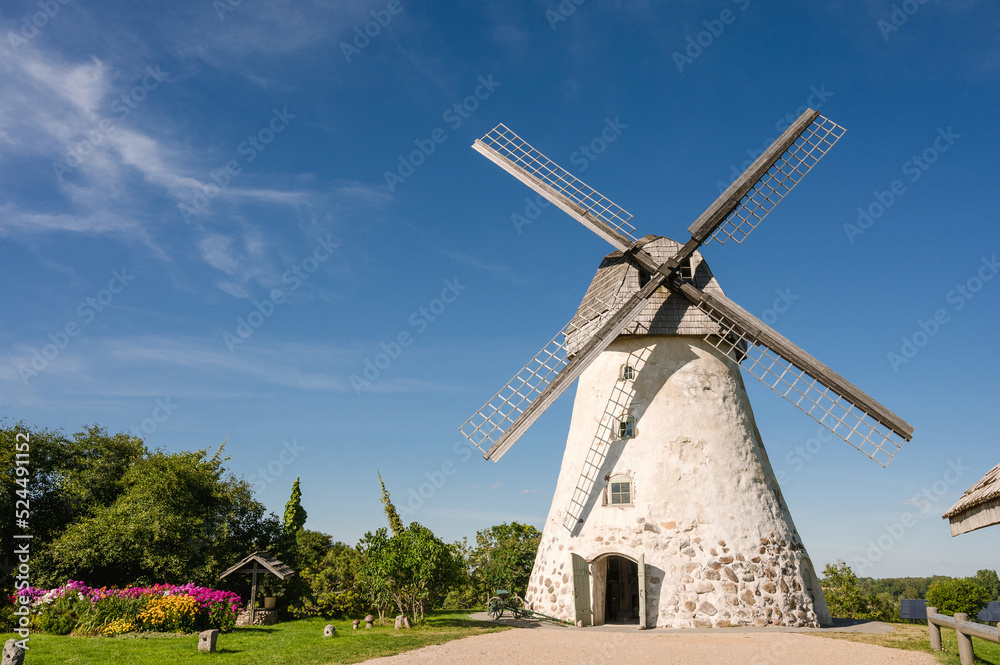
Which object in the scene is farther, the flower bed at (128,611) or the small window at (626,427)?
the small window at (626,427)

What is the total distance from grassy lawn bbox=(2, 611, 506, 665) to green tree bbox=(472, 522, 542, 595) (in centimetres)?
324

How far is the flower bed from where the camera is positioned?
43.8 ft

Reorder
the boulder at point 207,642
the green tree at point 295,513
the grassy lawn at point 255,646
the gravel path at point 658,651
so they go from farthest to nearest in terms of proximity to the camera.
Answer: the green tree at point 295,513 < the boulder at point 207,642 < the grassy lawn at point 255,646 < the gravel path at point 658,651

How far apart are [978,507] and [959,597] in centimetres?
2047

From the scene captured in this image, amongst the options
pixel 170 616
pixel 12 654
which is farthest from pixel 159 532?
pixel 12 654

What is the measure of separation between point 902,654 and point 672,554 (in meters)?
4.74

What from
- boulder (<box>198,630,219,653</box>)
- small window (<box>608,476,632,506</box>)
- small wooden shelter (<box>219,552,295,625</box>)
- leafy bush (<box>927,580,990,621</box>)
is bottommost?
leafy bush (<box>927,580,990,621</box>)

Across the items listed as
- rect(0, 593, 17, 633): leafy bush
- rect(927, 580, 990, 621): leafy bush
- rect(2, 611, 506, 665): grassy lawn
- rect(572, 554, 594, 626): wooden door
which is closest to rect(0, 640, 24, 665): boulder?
rect(2, 611, 506, 665): grassy lawn

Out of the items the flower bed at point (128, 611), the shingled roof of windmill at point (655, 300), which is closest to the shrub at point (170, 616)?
the flower bed at point (128, 611)

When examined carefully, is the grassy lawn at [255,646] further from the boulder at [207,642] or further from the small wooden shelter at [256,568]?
the small wooden shelter at [256,568]

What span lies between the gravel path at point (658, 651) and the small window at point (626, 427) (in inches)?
187

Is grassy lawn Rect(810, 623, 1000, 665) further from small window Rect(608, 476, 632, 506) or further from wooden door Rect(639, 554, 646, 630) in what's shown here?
small window Rect(608, 476, 632, 506)

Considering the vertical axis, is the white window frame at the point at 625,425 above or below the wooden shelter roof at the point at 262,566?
above

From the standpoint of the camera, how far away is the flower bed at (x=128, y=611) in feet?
43.8
